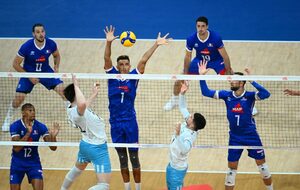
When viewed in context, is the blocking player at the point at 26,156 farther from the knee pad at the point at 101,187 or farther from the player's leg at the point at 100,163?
the knee pad at the point at 101,187

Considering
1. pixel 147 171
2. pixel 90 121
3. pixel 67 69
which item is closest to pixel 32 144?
pixel 90 121

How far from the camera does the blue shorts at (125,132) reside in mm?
17844

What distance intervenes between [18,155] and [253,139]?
16.6ft

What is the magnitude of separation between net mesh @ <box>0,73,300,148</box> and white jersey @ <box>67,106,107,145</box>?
4535mm

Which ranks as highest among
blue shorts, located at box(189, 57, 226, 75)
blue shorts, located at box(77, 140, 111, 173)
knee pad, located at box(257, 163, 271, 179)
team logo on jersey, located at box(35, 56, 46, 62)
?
team logo on jersey, located at box(35, 56, 46, 62)

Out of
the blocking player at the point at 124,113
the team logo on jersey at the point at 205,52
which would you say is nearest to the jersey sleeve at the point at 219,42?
the team logo on jersey at the point at 205,52

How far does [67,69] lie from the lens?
956 inches

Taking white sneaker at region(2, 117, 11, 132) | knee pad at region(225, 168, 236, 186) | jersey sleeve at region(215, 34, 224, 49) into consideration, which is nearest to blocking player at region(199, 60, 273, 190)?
knee pad at region(225, 168, 236, 186)

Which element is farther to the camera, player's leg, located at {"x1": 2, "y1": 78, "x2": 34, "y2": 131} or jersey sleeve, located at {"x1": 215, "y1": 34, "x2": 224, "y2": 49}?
player's leg, located at {"x1": 2, "y1": 78, "x2": 34, "y2": 131}

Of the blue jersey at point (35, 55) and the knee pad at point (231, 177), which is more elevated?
the blue jersey at point (35, 55)

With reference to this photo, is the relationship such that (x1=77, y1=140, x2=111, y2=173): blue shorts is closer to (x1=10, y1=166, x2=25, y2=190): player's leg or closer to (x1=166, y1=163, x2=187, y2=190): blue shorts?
(x1=166, y1=163, x2=187, y2=190): blue shorts

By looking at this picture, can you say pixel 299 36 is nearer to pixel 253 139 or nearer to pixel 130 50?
pixel 130 50

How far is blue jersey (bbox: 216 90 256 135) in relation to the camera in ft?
57.8

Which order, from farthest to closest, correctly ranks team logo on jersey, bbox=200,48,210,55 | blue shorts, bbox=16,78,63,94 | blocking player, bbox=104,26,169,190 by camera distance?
blue shorts, bbox=16,78,63,94
team logo on jersey, bbox=200,48,210,55
blocking player, bbox=104,26,169,190
